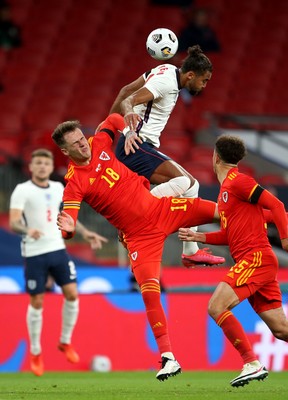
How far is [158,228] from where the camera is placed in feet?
33.6

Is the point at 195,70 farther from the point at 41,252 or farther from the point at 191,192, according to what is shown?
the point at 41,252

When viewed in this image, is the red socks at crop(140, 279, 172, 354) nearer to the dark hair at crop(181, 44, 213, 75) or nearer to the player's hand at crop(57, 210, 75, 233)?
the player's hand at crop(57, 210, 75, 233)

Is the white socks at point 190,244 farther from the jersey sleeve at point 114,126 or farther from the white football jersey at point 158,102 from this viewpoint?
the jersey sleeve at point 114,126

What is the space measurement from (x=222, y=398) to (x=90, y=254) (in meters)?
9.01

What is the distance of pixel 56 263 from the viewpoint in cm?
1350

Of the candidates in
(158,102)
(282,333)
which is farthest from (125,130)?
(282,333)

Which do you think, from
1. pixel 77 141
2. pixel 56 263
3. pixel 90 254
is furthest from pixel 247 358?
pixel 90 254

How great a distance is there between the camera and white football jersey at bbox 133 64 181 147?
10.5 metres

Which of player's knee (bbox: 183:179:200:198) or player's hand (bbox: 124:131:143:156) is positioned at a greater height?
player's hand (bbox: 124:131:143:156)

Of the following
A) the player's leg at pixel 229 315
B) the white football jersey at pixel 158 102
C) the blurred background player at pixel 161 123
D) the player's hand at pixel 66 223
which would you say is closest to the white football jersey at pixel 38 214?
the blurred background player at pixel 161 123

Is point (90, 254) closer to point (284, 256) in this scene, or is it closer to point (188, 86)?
point (284, 256)

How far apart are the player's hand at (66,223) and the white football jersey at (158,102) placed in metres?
1.25

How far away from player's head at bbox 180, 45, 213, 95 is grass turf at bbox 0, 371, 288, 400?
2.71 metres

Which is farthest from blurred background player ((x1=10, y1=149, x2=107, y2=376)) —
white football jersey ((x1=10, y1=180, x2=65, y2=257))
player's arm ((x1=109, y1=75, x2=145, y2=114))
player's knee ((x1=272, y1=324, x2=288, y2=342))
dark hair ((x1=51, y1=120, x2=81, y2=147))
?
player's knee ((x1=272, y1=324, x2=288, y2=342))
